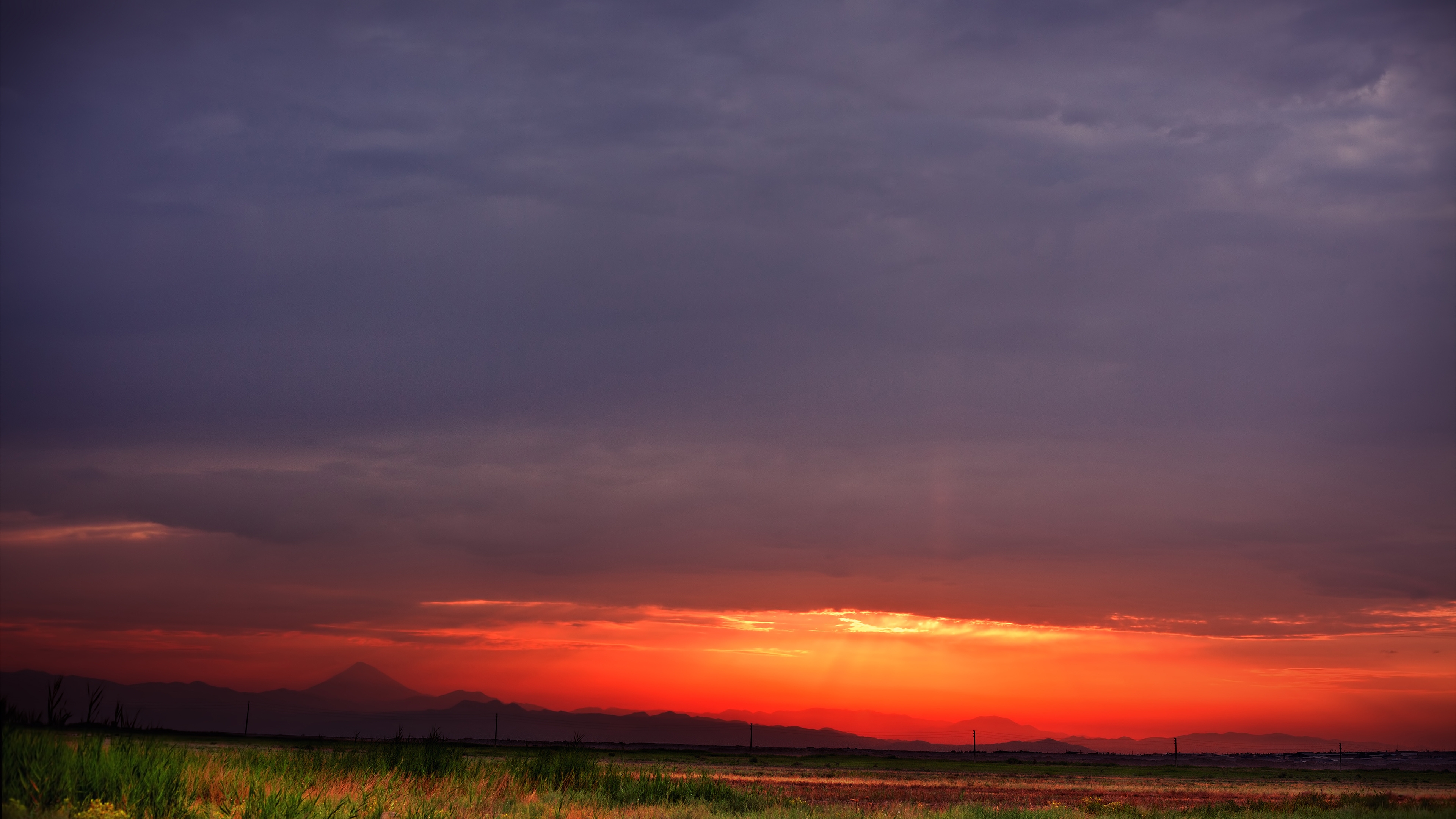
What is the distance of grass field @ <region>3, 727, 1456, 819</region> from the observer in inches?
518

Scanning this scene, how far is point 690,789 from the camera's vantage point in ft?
Answer: 87.9

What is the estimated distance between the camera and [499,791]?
74.6 ft

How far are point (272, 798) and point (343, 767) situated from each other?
9108 millimetres

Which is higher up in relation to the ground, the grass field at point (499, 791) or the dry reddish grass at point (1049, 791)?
the grass field at point (499, 791)

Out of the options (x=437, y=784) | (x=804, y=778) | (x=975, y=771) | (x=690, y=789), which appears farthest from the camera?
(x=975, y=771)

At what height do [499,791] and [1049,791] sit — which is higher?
[499,791]

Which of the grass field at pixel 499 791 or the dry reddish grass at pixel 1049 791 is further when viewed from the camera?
the dry reddish grass at pixel 1049 791

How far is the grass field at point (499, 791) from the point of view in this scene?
13.2 meters

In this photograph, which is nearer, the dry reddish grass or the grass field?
the grass field

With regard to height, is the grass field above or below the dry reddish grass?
above

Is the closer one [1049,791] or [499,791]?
[499,791]

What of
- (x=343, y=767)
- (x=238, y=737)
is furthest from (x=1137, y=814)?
(x=238, y=737)

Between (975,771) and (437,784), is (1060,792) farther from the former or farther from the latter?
(437,784)

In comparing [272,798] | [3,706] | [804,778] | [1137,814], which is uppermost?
[3,706]
